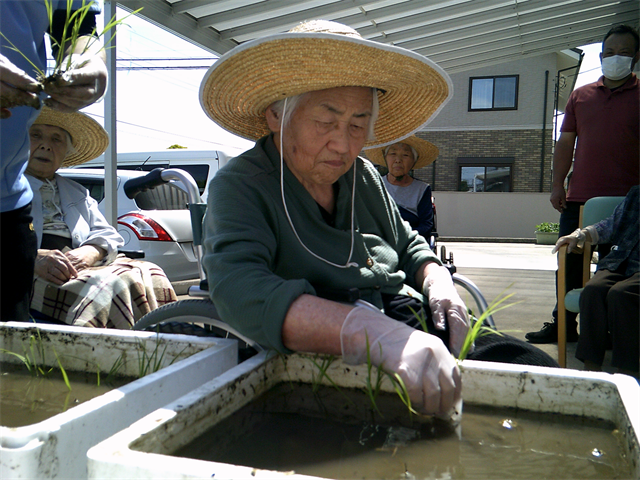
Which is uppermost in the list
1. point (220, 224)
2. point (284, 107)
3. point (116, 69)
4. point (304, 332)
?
point (116, 69)

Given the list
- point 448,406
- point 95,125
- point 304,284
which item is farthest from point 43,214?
point 448,406

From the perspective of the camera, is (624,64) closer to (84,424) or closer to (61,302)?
(61,302)

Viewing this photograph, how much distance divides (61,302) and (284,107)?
1542 millimetres

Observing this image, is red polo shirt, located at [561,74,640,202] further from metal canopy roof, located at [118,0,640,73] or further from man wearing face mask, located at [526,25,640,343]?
metal canopy roof, located at [118,0,640,73]

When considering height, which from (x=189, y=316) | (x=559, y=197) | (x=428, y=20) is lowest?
(x=189, y=316)

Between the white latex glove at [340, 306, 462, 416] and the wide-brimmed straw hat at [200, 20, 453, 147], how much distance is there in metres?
0.82

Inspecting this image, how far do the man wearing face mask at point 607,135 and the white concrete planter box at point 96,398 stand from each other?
138 inches

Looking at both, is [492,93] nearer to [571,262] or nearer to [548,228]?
[548,228]

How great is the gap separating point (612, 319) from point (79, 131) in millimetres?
3199

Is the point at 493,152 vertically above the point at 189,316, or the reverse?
the point at 493,152

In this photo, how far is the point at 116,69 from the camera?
4305mm

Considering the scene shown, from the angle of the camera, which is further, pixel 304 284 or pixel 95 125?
pixel 95 125

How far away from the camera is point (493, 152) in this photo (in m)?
21.2

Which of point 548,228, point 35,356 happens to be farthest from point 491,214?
point 35,356
